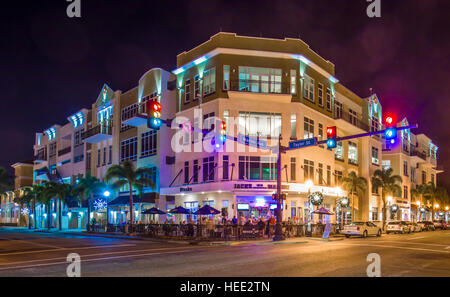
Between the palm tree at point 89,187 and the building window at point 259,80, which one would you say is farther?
the palm tree at point 89,187

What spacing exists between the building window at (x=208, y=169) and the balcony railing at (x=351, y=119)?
16130mm

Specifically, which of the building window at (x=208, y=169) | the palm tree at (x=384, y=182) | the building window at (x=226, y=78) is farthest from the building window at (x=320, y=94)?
the palm tree at (x=384, y=182)

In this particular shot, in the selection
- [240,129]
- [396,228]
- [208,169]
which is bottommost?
[396,228]

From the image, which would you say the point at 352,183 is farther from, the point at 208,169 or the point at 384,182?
the point at 208,169

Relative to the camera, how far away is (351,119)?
5062 centimetres

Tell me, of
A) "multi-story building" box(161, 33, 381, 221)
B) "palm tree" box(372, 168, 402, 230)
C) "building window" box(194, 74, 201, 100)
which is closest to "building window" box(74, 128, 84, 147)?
"multi-story building" box(161, 33, 381, 221)

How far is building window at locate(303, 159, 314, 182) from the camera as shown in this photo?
38.7 meters

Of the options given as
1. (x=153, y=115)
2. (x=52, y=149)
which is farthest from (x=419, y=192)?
(x=153, y=115)

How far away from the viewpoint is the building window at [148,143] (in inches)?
1712

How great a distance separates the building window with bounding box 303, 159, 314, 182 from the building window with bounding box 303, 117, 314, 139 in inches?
97.1

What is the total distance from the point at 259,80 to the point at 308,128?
22.2 ft

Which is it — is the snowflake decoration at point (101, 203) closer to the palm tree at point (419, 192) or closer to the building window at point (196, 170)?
the building window at point (196, 170)
